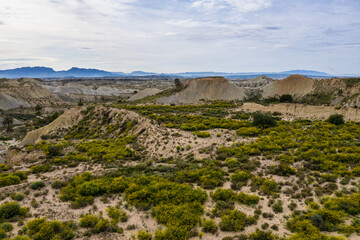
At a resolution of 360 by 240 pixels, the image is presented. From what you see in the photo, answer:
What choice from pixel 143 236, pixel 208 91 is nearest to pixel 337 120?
pixel 143 236

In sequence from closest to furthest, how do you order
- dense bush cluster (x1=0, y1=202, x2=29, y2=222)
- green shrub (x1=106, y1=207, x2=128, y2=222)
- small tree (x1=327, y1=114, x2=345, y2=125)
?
dense bush cluster (x1=0, y1=202, x2=29, y2=222), green shrub (x1=106, y1=207, x2=128, y2=222), small tree (x1=327, y1=114, x2=345, y2=125)

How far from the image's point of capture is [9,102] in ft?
287

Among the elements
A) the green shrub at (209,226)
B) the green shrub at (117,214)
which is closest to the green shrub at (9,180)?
the green shrub at (117,214)

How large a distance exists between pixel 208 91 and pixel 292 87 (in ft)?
108

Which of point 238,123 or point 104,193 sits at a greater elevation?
point 238,123

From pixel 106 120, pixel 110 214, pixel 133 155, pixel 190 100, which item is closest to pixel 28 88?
pixel 190 100

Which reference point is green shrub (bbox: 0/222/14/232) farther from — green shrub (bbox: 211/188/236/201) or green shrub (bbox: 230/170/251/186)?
green shrub (bbox: 230/170/251/186)

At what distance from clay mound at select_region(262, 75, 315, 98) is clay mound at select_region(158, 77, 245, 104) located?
13.9 meters

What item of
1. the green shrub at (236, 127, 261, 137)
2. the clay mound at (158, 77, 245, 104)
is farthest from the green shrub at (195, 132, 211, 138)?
the clay mound at (158, 77, 245, 104)

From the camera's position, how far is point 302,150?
1692cm

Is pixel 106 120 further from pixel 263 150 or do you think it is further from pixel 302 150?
pixel 302 150

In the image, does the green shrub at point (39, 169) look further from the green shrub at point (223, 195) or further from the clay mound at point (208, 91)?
the clay mound at point (208, 91)

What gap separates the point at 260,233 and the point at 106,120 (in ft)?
99.4

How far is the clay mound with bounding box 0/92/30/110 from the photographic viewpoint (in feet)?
279
